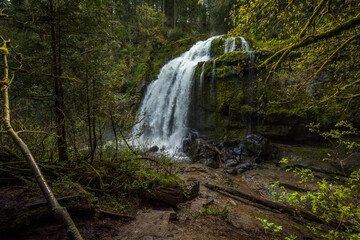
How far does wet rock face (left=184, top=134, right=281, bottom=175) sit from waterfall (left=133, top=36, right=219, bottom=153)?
228 centimetres

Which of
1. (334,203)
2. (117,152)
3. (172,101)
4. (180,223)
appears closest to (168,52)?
(172,101)

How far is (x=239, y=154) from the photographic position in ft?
30.6

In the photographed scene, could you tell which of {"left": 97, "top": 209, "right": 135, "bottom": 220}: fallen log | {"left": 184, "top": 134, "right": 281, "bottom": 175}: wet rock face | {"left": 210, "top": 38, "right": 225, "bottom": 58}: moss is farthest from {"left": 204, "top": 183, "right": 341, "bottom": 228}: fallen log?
{"left": 210, "top": 38, "right": 225, "bottom": 58}: moss

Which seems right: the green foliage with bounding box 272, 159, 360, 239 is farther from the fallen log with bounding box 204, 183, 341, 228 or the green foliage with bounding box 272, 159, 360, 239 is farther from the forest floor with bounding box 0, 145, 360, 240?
the fallen log with bounding box 204, 183, 341, 228

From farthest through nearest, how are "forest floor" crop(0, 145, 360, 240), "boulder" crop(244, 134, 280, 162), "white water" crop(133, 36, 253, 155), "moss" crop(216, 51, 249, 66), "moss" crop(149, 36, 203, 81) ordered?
"moss" crop(149, 36, 203, 81) < "white water" crop(133, 36, 253, 155) < "moss" crop(216, 51, 249, 66) < "boulder" crop(244, 134, 280, 162) < "forest floor" crop(0, 145, 360, 240)

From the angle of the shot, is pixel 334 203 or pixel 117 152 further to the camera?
pixel 117 152

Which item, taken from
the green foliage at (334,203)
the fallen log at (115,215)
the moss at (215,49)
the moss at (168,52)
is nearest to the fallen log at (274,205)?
the green foliage at (334,203)

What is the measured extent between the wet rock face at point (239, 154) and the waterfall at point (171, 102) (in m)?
2.28

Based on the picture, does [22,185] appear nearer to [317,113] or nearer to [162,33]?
[317,113]

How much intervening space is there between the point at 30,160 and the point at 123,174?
248 cm

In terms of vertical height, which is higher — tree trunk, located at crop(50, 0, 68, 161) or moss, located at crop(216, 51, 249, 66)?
moss, located at crop(216, 51, 249, 66)

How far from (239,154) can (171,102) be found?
22.6ft

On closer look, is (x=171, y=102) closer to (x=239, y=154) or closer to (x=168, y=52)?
(x=239, y=154)

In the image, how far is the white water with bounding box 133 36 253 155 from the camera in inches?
497
